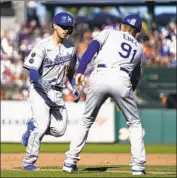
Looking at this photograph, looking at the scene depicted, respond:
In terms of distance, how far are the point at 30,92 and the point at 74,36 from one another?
59.1 ft

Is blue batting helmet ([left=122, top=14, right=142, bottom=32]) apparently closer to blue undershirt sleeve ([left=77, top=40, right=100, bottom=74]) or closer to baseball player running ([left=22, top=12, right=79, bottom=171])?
blue undershirt sleeve ([left=77, top=40, right=100, bottom=74])

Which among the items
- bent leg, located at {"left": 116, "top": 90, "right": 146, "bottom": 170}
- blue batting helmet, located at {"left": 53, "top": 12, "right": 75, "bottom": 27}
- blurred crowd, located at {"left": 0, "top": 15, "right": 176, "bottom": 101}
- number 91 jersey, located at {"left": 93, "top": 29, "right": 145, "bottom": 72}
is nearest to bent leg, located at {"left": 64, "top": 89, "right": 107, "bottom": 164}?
bent leg, located at {"left": 116, "top": 90, "right": 146, "bottom": 170}

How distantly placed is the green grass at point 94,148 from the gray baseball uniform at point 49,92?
744cm

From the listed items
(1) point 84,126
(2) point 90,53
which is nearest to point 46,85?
(1) point 84,126

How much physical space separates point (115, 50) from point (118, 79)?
1.12ft

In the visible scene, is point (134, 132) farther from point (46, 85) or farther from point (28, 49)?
point (28, 49)

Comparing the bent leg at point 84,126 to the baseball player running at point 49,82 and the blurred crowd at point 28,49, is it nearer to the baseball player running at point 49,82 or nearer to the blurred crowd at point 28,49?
the baseball player running at point 49,82

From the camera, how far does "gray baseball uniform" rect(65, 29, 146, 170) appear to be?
840cm

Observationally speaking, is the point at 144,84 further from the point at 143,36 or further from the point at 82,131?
the point at 82,131

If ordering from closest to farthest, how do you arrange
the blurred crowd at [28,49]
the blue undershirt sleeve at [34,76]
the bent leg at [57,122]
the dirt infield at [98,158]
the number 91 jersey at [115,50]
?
1. the number 91 jersey at [115,50]
2. the blue undershirt sleeve at [34,76]
3. the bent leg at [57,122]
4. the dirt infield at [98,158]
5. the blurred crowd at [28,49]

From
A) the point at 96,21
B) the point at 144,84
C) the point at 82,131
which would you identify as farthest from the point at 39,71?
the point at 96,21

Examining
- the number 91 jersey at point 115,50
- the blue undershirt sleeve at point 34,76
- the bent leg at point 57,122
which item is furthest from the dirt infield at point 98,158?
the number 91 jersey at point 115,50

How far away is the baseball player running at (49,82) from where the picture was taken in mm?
9266

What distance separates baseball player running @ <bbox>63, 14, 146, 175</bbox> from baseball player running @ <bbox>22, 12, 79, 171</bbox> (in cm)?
81
